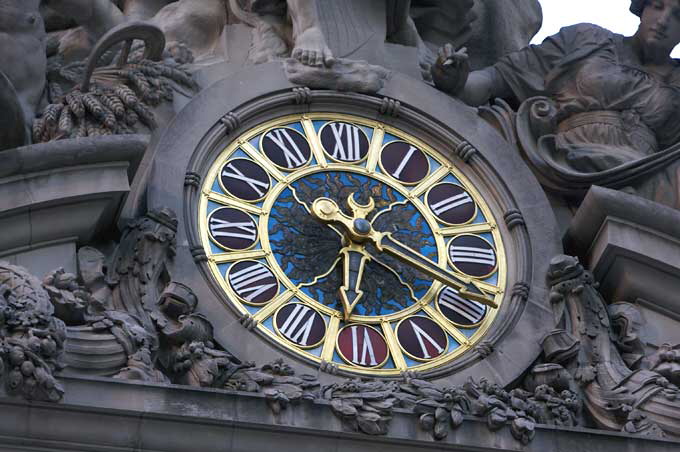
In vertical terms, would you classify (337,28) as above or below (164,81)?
above

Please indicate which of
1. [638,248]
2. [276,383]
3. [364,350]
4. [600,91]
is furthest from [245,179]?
[600,91]

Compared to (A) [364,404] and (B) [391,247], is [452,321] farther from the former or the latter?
(A) [364,404]

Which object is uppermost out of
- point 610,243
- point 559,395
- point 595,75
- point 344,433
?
point 595,75

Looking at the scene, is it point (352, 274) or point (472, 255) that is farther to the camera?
point (472, 255)

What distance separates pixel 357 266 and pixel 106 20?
274 cm

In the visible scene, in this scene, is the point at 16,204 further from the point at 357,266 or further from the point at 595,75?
the point at 595,75

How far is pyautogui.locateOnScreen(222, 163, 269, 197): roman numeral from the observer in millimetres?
17047

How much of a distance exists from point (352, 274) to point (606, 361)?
1801mm

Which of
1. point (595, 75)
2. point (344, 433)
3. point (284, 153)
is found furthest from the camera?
point (595, 75)

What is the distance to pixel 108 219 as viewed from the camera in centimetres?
1622

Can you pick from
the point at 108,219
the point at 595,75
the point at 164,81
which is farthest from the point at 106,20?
the point at 595,75

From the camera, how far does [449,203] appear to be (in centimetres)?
1744

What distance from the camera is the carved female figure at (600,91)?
17.9 metres

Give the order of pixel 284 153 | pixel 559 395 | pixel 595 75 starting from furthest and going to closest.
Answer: pixel 595 75
pixel 284 153
pixel 559 395
